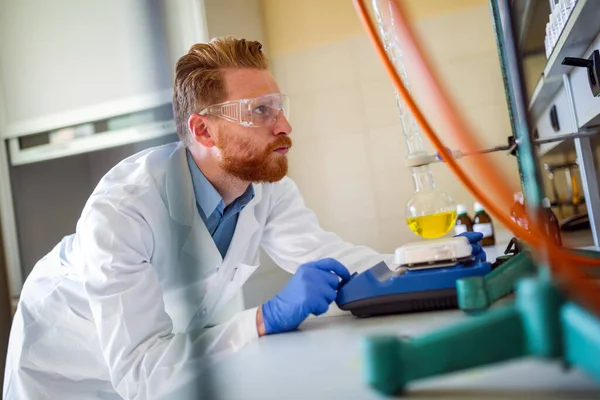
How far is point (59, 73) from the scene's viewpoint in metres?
2.25

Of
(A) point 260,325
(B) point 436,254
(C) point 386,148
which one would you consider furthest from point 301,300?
(C) point 386,148

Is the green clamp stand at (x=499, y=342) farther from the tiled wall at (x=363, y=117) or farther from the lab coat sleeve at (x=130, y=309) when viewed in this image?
the tiled wall at (x=363, y=117)

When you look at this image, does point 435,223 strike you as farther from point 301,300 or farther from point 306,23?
point 306,23

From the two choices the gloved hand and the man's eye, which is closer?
the gloved hand

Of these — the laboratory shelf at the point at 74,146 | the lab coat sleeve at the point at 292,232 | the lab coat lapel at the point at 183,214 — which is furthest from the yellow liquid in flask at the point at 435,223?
the laboratory shelf at the point at 74,146

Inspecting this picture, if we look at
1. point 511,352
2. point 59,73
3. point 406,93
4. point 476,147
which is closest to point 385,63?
point 406,93

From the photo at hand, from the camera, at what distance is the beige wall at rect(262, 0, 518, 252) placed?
2092mm

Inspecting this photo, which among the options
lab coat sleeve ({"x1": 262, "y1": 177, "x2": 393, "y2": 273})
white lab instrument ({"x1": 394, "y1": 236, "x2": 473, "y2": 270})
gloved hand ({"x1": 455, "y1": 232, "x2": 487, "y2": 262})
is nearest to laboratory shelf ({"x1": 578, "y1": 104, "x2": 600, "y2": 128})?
gloved hand ({"x1": 455, "y1": 232, "x2": 487, "y2": 262})

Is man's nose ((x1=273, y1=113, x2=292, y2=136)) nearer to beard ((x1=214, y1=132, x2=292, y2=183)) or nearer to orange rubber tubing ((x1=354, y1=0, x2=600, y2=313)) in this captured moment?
beard ((x1=214, y1=132, x2=292, y2=183))

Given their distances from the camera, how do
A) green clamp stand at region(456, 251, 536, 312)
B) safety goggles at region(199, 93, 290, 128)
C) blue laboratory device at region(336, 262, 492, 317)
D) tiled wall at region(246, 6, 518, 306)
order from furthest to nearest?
1. tiled wall at region(246, 6, 518, 306)
2. safety goggles at region(199, 93, 290, 128)
3. blue laboratory device at region(336, 262, 492, 317)
4. green clamp stand at region(456, 251, 536, 312)

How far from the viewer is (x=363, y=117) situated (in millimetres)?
2217

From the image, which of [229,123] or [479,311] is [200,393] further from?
[229,123]

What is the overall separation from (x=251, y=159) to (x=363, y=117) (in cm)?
89

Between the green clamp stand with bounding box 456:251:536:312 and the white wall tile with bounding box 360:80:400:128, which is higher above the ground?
the white wall tile with bounding box 360:80:400:128
